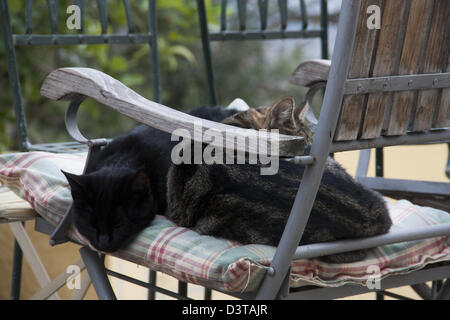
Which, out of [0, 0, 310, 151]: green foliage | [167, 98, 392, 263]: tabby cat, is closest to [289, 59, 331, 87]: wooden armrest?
[167, 98, 392, 263]: tabby cat

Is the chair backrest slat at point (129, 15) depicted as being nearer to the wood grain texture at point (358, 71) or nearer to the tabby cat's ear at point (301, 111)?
the tabby cat's ear at point (301, 111)

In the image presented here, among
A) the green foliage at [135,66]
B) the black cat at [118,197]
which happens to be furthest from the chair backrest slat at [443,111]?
the green foliage at [135,66]

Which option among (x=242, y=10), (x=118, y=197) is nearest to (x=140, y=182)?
(x=118, y=197)

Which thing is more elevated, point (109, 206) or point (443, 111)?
point (443, 111)

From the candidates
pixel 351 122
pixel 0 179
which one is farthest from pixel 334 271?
pixel 0 179

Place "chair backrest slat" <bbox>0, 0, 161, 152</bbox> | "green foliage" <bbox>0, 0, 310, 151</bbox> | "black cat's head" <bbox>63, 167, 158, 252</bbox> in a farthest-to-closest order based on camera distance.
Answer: "green foliage" <bbox>0, 0, 310, 151</bbox> < "chair backrest slat" <bbox>0, 0, 161, 152</bbox> < "black cat's head" <bbox>63, 167, 158, 252</bbox>

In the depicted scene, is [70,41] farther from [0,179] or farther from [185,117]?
[185,117]

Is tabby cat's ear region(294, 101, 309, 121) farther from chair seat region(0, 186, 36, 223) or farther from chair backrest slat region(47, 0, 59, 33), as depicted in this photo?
chair backrest slat region(47, 0, 59, 33)

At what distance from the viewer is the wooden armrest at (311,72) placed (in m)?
1.97

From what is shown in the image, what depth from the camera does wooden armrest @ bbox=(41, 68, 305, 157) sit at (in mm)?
976

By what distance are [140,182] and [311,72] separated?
85 cm

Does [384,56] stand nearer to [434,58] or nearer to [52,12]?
[434,58]

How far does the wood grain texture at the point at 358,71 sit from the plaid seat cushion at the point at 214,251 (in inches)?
10.9

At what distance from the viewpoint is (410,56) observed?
1.09 meters
